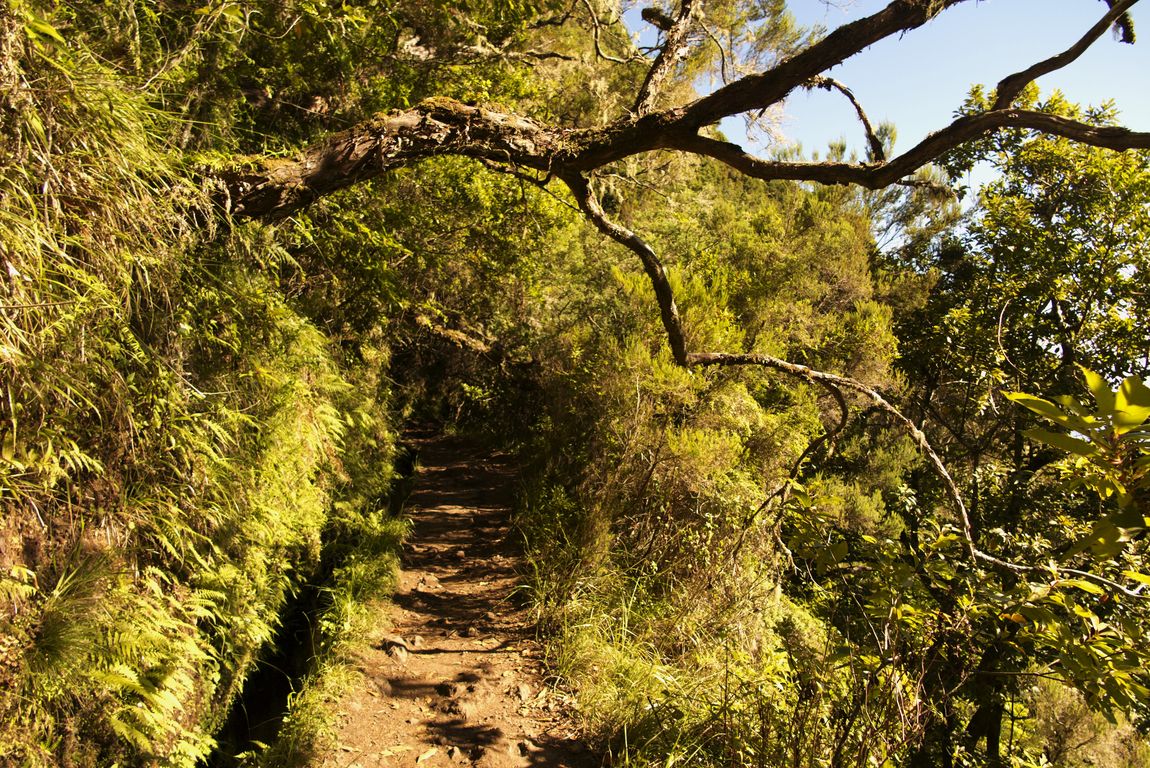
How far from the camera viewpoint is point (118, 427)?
8.87ft

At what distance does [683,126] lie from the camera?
328 centimetres

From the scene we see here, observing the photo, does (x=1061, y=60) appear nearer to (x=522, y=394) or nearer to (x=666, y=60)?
(x=666, y=60)

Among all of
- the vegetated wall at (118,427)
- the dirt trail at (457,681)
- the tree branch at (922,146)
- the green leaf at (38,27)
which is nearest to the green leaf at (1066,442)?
the tree branch at (922,146)

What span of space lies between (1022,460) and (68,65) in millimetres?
9643

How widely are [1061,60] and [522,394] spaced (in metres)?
7.17

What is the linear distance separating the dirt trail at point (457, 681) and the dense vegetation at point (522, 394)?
0.88 ft

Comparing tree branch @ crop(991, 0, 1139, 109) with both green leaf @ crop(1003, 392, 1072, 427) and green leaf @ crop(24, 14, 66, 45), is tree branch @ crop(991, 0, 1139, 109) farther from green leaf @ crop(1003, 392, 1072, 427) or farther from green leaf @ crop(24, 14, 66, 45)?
green leaf @ crop(24, 14, 66, 45)

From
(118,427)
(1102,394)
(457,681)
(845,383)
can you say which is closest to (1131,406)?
(1102,394)

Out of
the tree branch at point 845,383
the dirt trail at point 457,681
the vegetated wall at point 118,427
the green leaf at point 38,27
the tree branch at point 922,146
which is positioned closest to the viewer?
the green leaf at point 38,27

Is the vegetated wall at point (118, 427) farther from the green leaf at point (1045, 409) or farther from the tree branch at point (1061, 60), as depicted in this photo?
the tree branch at point (1061, 60)

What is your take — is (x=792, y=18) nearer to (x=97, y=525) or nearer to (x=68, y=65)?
(x=68, y=65)

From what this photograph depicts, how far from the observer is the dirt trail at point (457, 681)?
3.54 meters

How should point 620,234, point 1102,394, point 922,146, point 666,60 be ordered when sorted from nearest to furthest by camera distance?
point 1102,394 < point 922,146 < point 620,234 < point 666,60

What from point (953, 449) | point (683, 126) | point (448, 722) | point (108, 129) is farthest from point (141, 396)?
point (953, 449)
